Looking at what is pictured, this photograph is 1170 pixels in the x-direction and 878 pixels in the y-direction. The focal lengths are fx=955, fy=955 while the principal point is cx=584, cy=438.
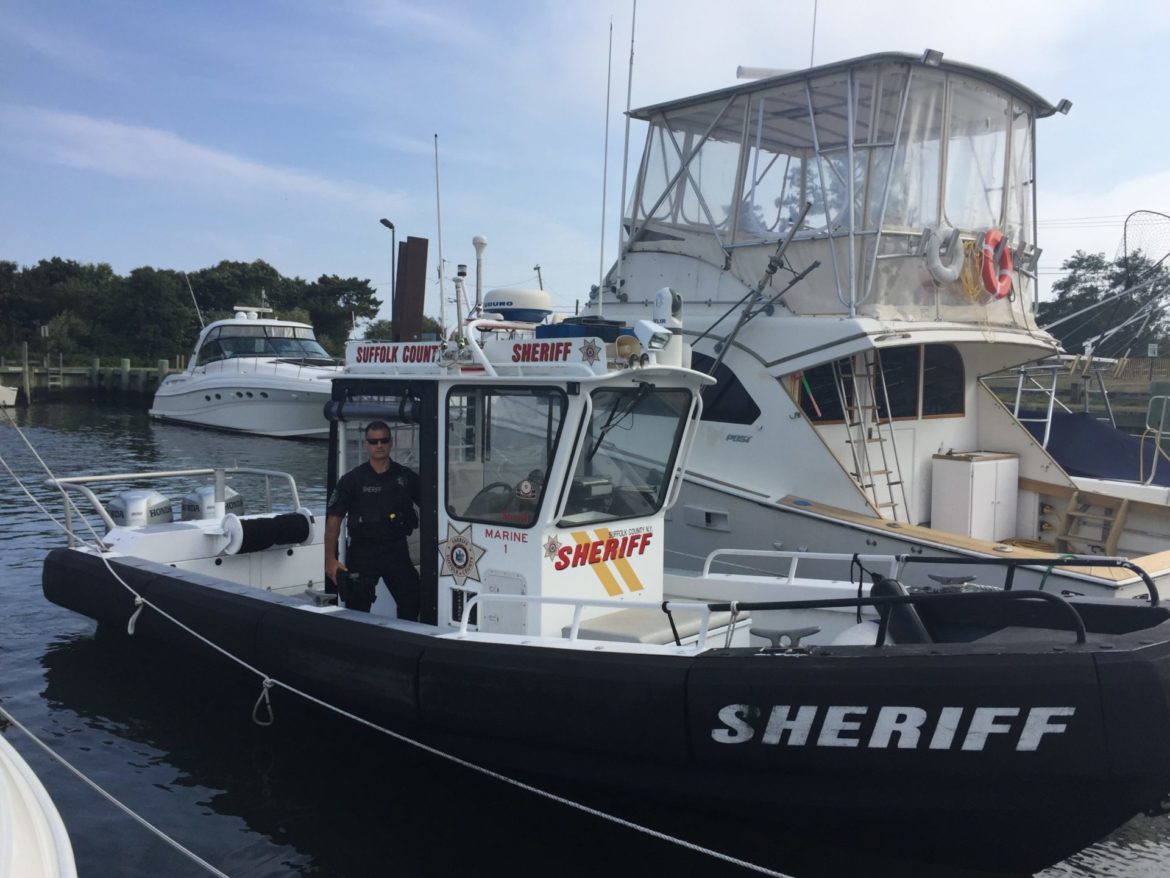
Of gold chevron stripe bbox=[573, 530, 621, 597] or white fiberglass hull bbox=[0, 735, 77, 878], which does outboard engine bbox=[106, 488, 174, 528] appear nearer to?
gold chevron stripe bbox=[573, 530, 621, 597]

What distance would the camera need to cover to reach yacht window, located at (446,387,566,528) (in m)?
5.02

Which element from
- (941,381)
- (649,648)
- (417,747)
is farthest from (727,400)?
(649,648)

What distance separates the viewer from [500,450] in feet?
17.0

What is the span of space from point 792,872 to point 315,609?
9.52ft

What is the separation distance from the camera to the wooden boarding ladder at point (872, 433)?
29.7 ft

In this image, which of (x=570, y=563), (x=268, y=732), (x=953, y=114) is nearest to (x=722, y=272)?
(x=953, y=114)


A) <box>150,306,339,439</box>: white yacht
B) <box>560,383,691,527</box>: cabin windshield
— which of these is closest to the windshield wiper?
<box>560,383,691,527</box>: cabin windshield

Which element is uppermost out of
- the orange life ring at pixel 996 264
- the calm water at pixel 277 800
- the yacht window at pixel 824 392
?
the orange life ring at pixel 996 264

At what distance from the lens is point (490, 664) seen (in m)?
4.61

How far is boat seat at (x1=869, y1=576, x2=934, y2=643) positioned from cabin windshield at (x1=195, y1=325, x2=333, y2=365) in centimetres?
2466

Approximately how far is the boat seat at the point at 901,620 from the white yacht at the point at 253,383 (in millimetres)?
21510

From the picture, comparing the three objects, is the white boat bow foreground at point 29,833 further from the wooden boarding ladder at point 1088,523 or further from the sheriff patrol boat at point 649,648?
the wooden boarding ladder at point 1088,523

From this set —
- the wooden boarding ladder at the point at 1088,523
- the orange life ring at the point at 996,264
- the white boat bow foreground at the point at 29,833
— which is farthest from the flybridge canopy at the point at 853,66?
the white boat bow foreground at the point at 29,833

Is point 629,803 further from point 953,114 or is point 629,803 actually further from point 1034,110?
point 1034,110
